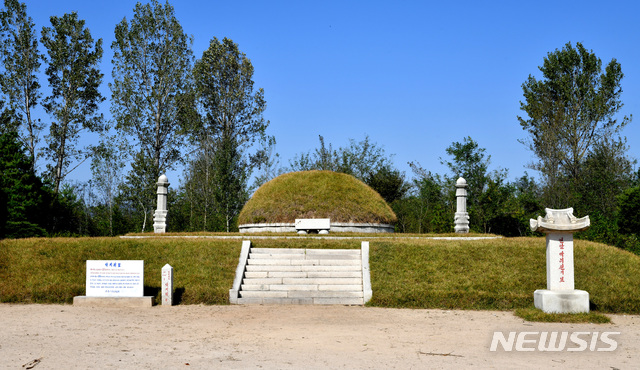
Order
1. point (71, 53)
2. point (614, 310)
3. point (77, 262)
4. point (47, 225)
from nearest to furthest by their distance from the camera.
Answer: point (614, 310), point (77, 262), point (47, 225), point (71, 53)

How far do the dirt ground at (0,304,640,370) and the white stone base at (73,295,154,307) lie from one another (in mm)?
587

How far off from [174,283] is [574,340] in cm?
1133

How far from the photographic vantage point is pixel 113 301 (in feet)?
48.6

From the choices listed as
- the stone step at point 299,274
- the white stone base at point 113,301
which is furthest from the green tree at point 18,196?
the stone step at point 299,274

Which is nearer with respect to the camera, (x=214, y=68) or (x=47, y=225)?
(x=47, y=225)

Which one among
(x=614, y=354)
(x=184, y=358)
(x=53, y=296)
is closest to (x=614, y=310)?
(x=614, y=354)

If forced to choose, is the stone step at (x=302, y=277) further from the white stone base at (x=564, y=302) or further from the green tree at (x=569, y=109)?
the green tree at (x=569, y=109)

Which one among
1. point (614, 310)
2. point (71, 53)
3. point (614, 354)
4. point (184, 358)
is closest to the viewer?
point (184, 358)

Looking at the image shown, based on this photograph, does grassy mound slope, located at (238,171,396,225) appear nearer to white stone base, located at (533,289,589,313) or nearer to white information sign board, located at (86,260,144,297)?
white information sign board, located at (86,260,144,297)

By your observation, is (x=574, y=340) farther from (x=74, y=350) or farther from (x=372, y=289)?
(x=74, y=350)

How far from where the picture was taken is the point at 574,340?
391 inches

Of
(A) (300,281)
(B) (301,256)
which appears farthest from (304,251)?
(A) (300,281)

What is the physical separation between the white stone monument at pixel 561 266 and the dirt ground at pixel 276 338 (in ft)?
3.40

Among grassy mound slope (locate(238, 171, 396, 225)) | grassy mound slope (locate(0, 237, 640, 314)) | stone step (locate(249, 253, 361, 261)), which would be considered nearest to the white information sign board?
grassy mound slope (locate(0, 237, 640, 314))
